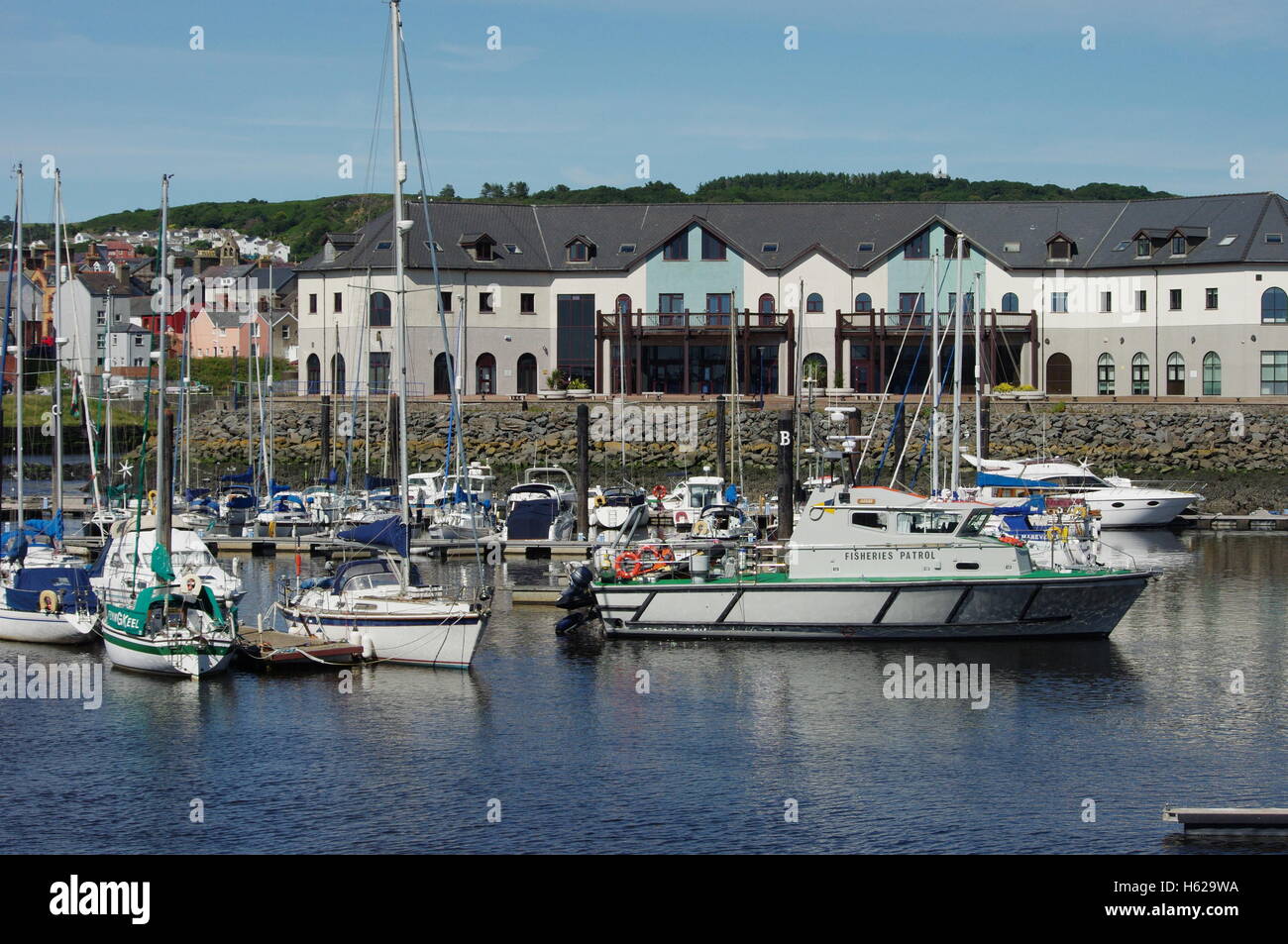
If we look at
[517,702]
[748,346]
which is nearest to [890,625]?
[517,702]

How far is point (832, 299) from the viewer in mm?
84188

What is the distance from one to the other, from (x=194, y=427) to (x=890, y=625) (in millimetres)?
58468

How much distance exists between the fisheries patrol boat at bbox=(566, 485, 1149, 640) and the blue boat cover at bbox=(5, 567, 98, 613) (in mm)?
12005

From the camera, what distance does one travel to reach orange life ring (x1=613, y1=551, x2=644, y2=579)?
3766 cm

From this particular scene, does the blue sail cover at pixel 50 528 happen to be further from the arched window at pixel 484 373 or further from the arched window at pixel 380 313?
the arched window at pixel 484 373

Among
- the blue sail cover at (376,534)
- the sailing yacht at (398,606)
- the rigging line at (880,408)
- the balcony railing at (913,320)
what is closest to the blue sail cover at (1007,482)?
the rigging line at (880,408)

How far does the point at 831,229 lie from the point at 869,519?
173ft

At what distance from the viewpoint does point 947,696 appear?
31.7 m

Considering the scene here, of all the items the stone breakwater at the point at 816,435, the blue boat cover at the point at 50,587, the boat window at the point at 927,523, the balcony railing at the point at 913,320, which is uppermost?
the balcony railing at the point at 913,320

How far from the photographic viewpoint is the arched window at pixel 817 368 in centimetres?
8312

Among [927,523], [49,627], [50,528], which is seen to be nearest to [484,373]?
[50,528]

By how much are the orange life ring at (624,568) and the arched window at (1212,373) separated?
5151cm

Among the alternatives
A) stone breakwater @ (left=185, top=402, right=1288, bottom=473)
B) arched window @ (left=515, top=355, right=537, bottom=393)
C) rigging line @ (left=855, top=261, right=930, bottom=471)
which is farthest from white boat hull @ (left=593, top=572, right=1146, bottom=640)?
arched window @ (left=515, top=355, right=537, bottom=393)
